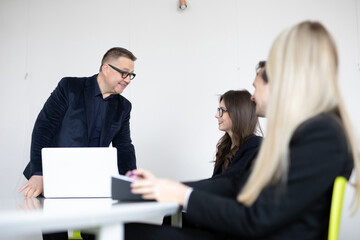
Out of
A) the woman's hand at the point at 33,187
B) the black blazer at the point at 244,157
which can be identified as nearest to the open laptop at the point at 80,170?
the woman's hand at the point at 33,187

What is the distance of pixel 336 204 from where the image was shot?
905 mm

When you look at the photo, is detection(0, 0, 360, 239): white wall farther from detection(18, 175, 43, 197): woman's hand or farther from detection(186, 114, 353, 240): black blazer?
detection(186, 114, 353, 240): black blazer

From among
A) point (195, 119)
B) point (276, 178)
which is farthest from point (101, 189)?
point (195, 119)

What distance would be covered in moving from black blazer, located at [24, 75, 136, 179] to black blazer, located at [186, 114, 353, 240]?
157 centimetres

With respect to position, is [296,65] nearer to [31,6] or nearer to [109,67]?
[109,67]

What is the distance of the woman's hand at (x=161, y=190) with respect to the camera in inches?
41.8

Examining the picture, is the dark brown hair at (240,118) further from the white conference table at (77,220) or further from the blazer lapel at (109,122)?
the white conference table at (77,220)

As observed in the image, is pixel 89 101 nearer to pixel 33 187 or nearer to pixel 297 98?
pixel 33 187

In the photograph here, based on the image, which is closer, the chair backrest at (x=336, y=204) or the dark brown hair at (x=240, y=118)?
the chair backrest at (x=336, y=204)

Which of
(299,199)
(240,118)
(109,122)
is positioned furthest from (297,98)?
(109,122)

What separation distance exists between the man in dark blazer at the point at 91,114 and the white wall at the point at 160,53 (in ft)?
3.54

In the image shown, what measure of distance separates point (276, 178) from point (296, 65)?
0.33 metres

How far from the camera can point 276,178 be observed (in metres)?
0.94

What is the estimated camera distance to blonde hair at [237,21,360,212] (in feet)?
3.11
